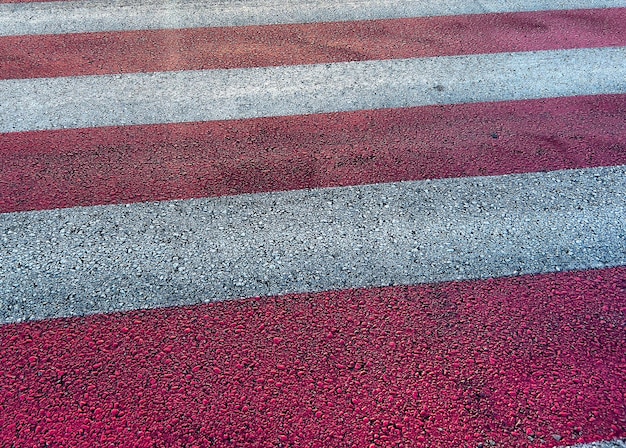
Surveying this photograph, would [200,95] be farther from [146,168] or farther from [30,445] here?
[30,445]

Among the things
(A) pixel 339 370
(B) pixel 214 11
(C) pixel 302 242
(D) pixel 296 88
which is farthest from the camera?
(B) pixel 214 11

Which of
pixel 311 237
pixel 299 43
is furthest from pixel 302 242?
pixel 299 43

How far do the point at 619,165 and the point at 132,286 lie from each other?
393 centimetres

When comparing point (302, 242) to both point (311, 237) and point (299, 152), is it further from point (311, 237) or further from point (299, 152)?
point (299, 152)

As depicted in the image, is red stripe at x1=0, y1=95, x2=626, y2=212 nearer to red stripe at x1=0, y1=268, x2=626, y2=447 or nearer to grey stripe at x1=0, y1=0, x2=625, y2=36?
red stripe at x1=0, y1=268, x2=626, y2=447

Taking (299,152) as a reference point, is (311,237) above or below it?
below

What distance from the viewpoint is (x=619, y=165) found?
4512 mm

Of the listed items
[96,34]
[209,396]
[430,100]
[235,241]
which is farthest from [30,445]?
[96,34]

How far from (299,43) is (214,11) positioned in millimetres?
1403

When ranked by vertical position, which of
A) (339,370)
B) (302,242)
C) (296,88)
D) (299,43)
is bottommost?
(339,370)

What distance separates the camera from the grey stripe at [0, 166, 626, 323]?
11.4ft

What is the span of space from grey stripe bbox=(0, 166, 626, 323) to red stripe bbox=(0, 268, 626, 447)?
15 cm

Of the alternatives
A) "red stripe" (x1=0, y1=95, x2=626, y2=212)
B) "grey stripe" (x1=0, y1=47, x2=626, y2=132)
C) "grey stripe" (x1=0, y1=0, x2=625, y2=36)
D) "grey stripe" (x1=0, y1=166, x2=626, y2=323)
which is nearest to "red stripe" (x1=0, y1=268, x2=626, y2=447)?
"grey stripe" (x1=0, y1=166, x2=626, y2=323)

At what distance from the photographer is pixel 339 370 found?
119 inches
